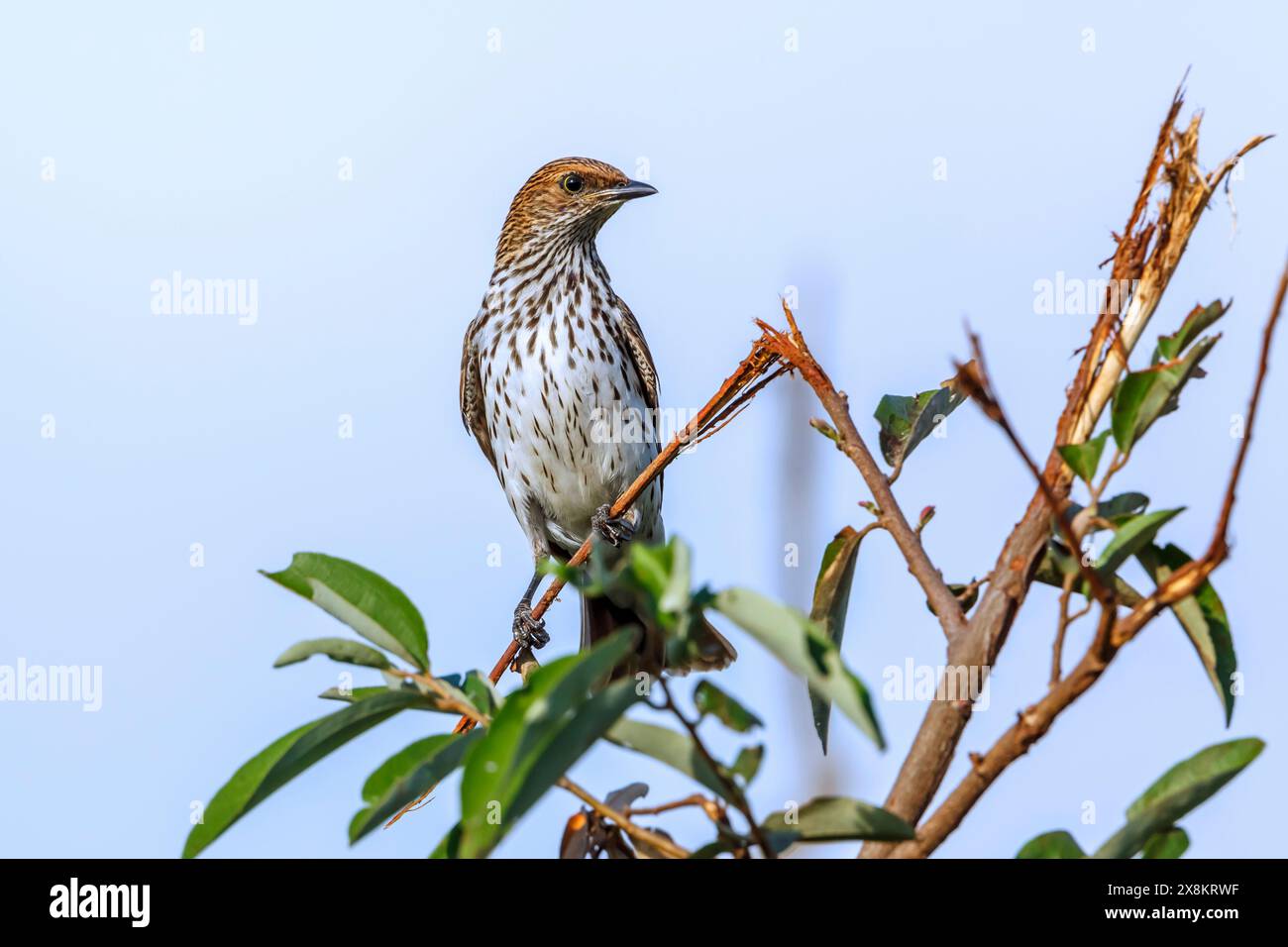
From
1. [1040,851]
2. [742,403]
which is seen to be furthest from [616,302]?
[1040,851]

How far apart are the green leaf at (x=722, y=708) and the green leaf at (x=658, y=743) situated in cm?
9

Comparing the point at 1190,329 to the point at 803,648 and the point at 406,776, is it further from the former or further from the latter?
the point at 406,776

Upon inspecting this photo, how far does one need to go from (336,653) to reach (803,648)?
83 centimetres

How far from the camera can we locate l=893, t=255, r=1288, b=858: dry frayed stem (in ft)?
4.89

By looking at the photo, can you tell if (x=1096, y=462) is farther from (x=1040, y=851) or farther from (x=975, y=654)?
(x=1040, y=851)

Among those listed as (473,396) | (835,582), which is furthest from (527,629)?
(835,582)

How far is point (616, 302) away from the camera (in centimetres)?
731

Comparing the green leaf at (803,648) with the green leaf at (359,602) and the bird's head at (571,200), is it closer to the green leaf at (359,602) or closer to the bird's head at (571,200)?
the green leaf at (359,602)

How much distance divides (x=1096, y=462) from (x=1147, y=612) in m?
0.39

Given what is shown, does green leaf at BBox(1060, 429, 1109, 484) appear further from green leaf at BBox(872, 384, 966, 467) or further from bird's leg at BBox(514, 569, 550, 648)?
bird's leg at BBox(514, 569, 550, 648)

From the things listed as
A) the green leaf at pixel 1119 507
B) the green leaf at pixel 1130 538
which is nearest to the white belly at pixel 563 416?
the green leaf at pixel 1119 507

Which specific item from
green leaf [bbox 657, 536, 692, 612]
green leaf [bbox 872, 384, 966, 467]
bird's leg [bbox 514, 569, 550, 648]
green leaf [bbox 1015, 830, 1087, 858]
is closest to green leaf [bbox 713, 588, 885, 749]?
green leaf [bbox 657, 536, 692, 612]

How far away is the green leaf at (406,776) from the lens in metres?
1.77

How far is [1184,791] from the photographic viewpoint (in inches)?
70.1
